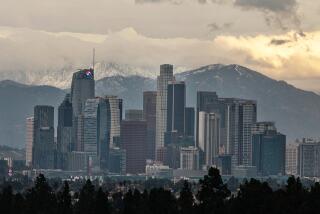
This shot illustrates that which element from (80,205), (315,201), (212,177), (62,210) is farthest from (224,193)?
(80,205)

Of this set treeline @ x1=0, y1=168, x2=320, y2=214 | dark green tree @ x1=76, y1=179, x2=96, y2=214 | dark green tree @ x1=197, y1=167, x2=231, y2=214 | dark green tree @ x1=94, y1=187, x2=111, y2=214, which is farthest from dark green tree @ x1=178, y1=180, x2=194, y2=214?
dark green tree @ x1=76, y1=179, x2=96, y2=214

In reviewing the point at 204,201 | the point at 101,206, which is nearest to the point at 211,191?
the point at 204,201

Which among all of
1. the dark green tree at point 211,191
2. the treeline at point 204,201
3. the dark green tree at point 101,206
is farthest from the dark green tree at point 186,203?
the dark green tree at point 211,191

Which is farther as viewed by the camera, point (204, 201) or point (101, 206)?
point (101, 206)

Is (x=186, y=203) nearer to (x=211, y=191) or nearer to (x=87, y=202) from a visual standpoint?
(x=211, y=191)

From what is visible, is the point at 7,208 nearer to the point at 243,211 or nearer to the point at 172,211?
the point at 172,211

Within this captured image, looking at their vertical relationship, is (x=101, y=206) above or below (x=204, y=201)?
below

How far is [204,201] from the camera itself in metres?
127

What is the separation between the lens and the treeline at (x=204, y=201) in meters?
121

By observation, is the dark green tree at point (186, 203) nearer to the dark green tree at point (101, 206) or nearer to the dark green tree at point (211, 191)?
the dark green tree at point (101, 206)

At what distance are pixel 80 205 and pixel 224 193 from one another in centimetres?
3407

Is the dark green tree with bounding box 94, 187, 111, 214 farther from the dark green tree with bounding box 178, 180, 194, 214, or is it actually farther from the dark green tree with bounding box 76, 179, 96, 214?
the dark green tree with bounding box 178, 180, 194, 214

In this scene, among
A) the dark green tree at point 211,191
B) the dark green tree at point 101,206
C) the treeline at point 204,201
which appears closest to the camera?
the treeline at point 204,201

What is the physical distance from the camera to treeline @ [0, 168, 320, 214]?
12125 cm
